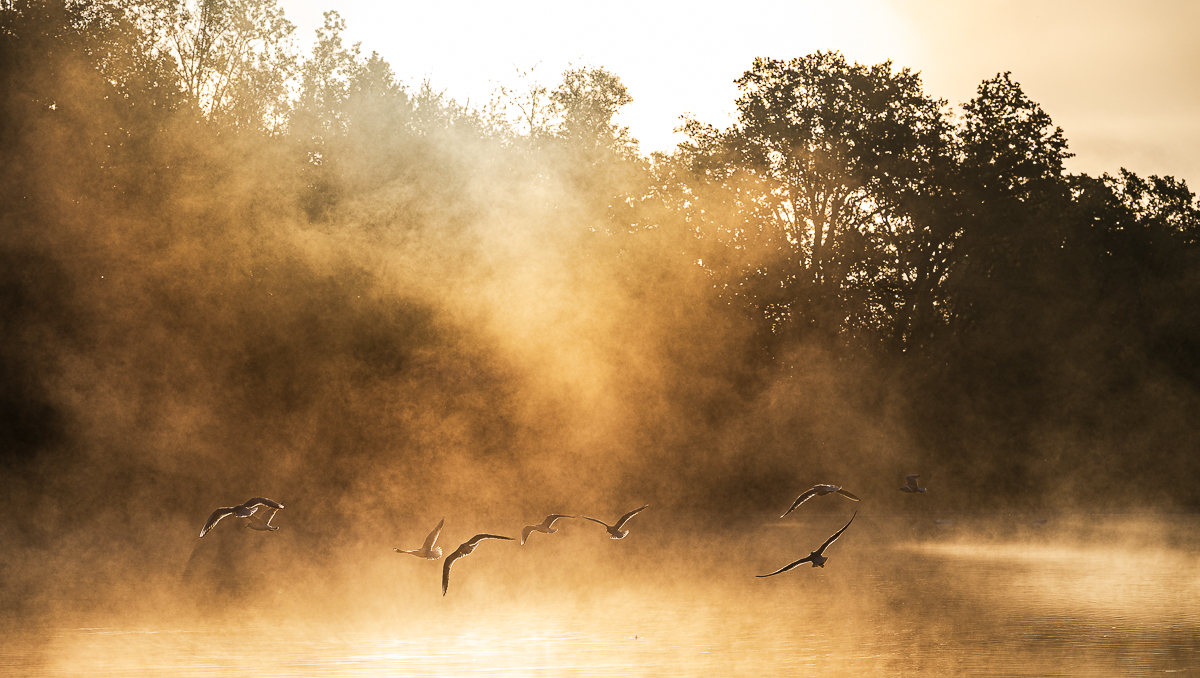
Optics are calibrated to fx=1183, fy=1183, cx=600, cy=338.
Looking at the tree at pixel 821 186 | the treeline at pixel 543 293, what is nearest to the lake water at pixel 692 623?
the treeline at pixel 543 293

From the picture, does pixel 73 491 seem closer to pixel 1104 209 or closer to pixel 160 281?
pixel 160 281

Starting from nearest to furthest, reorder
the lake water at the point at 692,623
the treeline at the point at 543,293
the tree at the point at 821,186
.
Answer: the lake water at the point at 692,623 → the treeline at the point at 543,293 → the tree at the point at 821,186

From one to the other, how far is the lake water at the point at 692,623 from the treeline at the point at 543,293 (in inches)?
353

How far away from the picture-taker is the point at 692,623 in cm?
1468

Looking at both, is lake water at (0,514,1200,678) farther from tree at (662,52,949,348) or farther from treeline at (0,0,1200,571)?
tree at (662,52,949,348)

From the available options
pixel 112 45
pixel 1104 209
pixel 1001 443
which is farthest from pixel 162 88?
pixel 1104 209

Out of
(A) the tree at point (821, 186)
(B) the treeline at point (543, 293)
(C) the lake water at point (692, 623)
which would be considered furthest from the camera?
(A) the tree at point (821, 186)

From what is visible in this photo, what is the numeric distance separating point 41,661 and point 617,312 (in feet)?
73.5

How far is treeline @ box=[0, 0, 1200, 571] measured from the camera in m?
27.3

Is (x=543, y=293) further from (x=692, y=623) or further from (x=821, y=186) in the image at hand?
(x=692, y=623)

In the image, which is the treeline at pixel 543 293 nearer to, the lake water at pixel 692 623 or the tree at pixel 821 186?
the tree at pixel 821 186

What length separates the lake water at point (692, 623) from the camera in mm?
12039

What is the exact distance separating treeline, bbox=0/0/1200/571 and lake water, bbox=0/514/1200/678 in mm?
8976

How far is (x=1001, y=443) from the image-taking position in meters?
36.3
